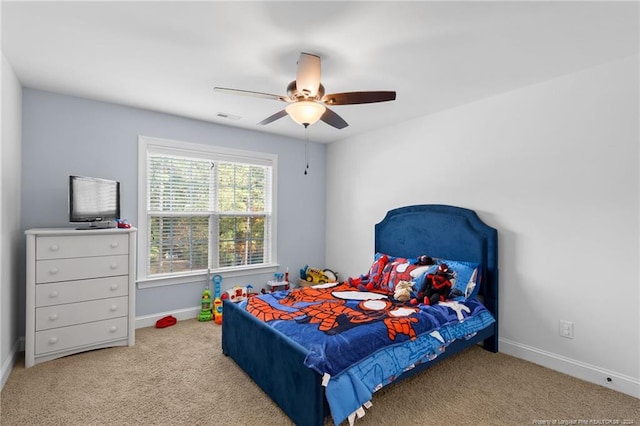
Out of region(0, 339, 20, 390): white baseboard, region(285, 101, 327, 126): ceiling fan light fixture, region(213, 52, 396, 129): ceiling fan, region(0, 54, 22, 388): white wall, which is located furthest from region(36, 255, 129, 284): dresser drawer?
region(285, 101, 327, 126): ceiling fan light fixture

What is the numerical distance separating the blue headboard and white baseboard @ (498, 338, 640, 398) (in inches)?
6.3

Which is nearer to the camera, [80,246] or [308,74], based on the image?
[308,74]

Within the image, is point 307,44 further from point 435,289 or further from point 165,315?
point 165,315

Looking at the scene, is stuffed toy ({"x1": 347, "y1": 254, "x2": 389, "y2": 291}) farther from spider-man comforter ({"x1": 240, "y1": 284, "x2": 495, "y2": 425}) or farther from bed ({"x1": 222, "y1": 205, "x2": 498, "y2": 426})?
spider-man comforter ({"x1": 240, "y1": 284, "x2": 495, "y2": 425})

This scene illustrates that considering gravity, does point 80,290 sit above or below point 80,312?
above

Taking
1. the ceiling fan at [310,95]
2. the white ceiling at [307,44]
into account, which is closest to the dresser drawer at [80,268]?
the white ceiling at [307,44]

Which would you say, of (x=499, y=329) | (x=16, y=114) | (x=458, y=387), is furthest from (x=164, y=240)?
(x=499, y=329)

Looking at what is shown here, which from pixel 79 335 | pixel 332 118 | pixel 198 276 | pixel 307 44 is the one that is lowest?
pixel 79 335

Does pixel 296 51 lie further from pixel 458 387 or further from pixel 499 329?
pixel 499 329

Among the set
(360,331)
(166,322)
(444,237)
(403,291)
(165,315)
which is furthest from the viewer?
(165,315)

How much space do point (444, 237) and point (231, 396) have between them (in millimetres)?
2452

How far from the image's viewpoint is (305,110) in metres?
2.25

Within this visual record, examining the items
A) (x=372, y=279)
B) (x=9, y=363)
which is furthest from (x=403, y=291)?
(x=9, y=363)

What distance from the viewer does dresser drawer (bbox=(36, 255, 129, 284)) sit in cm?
262
